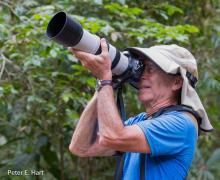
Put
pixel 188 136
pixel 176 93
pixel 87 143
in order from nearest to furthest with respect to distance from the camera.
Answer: pixel 188 136 < pixel 176 93 < pixel 87 143

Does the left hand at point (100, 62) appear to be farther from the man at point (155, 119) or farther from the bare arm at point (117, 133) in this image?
the bare arm at point (117, 133)

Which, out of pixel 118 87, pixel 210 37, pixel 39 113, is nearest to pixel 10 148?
pixel 39 113

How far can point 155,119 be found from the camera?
2043 millimetres

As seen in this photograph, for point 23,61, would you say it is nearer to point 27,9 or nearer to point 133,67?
point 27,9

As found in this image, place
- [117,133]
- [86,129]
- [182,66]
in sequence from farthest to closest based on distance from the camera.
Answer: [86,129] < [182,66] < [117,133]

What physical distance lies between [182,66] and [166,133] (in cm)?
32

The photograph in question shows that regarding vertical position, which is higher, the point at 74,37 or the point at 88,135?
the point at 74,37

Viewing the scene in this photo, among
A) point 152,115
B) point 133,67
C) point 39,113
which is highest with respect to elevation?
point 133,67

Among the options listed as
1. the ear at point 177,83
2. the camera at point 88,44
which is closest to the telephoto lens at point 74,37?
the camera at point 88,44

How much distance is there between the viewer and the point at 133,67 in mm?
2186

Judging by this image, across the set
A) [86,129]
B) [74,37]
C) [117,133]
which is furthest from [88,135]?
[74,37]

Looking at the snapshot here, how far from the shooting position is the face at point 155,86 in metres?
2.20

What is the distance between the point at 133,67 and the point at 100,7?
1981mm

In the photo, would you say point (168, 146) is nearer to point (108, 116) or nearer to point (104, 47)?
point (108, 116)
